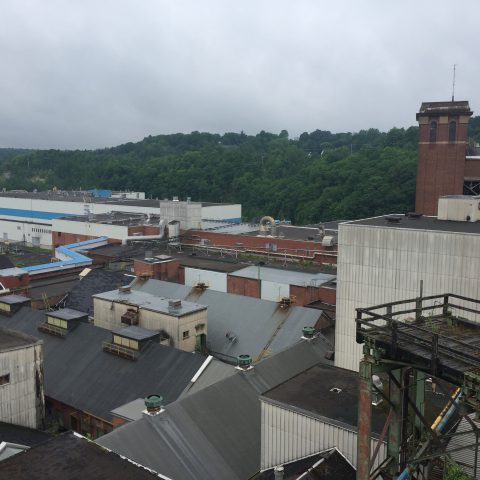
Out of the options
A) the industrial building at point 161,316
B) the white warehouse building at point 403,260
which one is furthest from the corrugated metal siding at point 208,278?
the white warehouse building at point 403,260

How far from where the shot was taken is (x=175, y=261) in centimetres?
4475

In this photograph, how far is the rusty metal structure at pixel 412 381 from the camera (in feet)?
32.5

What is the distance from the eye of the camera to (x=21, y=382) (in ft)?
74.6

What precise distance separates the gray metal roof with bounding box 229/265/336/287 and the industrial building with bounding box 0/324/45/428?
18712mm

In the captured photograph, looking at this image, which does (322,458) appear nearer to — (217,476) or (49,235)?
(217,476)

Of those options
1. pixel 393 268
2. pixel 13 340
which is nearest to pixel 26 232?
pixel 13 340

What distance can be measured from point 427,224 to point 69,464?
2105 cm

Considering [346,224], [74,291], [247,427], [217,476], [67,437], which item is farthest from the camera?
[74,291]

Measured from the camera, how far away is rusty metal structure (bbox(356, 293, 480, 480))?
9906mm

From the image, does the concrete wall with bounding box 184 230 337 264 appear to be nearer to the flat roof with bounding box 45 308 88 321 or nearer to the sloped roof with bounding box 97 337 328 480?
the flat roof with bounding box 45 308 88 321

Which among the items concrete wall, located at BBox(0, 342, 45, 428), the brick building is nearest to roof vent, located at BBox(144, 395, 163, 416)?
concrete wall, located at BBox(0, 342, 45, 428)

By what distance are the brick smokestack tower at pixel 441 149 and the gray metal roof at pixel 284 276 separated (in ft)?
107

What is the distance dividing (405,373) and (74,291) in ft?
109

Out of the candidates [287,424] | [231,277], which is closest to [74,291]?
[231,277]
